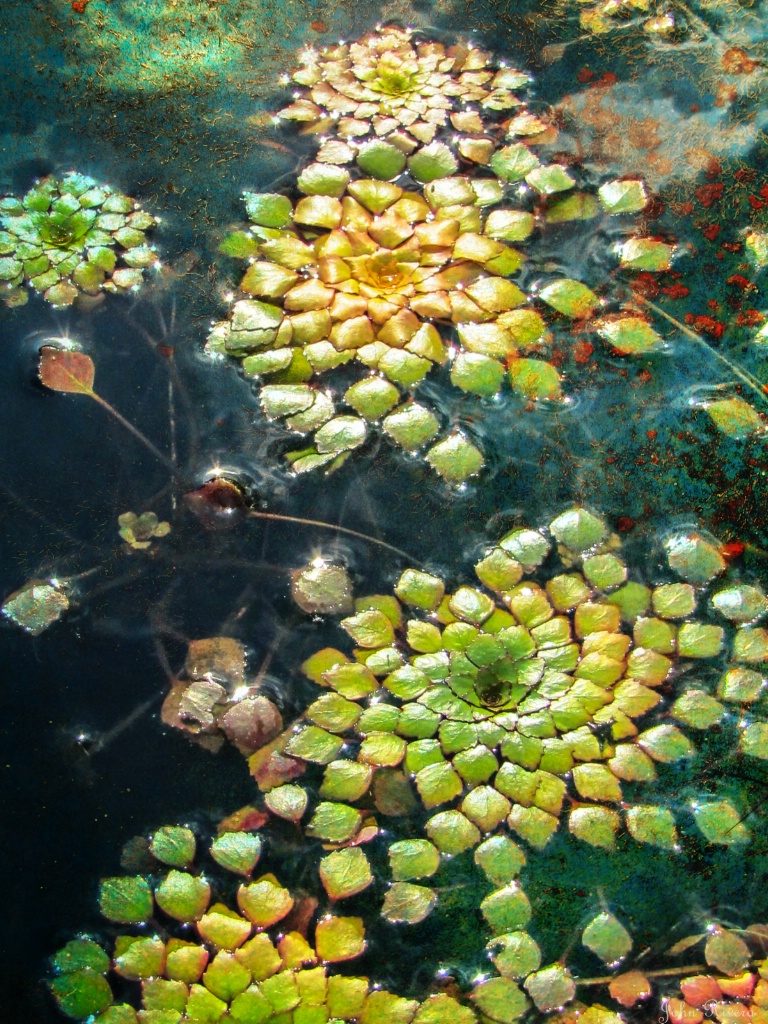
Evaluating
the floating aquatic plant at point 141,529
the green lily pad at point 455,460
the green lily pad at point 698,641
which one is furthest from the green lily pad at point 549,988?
the floating aquatic plant at point 141,529

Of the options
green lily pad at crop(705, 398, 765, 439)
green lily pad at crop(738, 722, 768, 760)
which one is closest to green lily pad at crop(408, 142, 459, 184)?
green lily pad at crop(705, 398, 765, 439)

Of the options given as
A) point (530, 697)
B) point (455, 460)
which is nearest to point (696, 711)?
point (530, 697)

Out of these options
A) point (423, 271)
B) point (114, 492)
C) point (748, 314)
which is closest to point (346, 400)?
point (423, 271)

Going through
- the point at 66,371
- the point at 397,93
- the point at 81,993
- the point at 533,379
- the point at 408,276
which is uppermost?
the point at 397,93

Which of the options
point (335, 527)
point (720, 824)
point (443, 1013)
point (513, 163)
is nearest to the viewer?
point (443, 1013)

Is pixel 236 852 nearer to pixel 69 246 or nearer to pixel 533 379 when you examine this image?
pixel 533 379

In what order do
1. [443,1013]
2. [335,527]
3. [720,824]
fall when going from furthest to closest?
1. [335,527]
2. [720,824]
3. [443,1013]

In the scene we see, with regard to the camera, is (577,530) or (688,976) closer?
(688,976)

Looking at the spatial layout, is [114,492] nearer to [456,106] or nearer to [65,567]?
[65,567]
